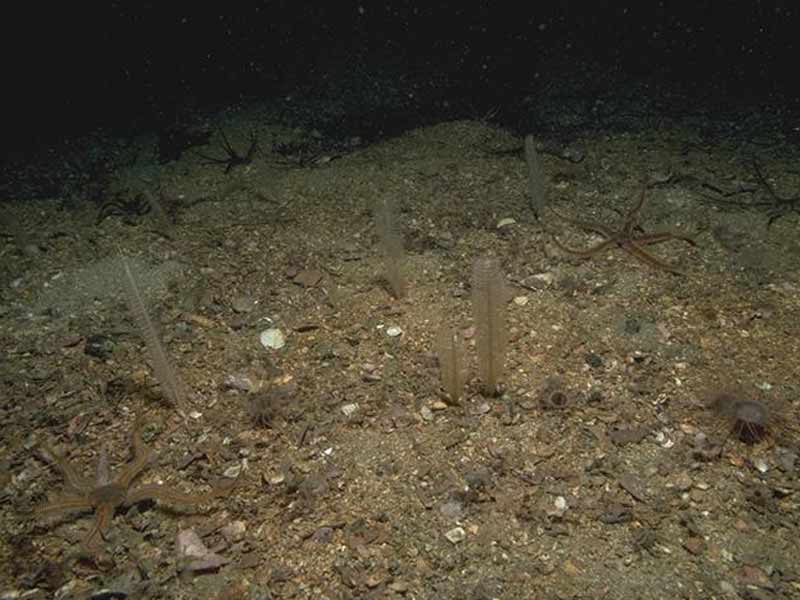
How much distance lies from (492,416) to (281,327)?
177 cm

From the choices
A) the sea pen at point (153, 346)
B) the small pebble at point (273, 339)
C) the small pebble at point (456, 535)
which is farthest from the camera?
the small pebble at point (273, 339)

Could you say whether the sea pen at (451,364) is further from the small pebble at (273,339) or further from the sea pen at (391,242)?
the small pebble at (273,339)

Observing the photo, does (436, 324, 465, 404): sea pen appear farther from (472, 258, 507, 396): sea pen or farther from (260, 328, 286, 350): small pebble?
(260, 328, 286, 350): small pebble

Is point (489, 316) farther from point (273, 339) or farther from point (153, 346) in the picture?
point (153, 346)

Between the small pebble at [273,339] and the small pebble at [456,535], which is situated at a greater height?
the small pebble at [273,339]

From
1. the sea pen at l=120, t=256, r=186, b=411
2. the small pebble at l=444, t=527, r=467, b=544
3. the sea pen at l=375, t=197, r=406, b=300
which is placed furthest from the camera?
the sea pen at l=375, t=197, r=406, b=300

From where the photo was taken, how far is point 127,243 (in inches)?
211

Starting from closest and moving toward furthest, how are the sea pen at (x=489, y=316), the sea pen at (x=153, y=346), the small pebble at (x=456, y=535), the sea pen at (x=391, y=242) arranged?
the small pebble at (x=456, y=535) → the sea pen at (x=489, y=316) → the sea pen at (x=153, y=346) → the sea pen at (x=391, y=242)

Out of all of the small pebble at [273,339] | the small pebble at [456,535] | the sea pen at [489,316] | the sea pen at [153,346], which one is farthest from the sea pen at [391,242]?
the small pebble at [456,535]

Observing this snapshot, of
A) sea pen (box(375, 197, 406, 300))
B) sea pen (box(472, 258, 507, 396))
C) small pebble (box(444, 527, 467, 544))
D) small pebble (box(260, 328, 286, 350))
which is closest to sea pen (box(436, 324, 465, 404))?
sea pen (box(472, 258, 507, 396))

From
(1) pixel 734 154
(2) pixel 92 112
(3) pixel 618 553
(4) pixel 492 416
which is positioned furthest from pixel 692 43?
(2) pixel 92 112

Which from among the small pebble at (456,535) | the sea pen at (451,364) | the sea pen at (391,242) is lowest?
the small pebble at (456,535)

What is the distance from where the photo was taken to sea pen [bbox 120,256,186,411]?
3537mm

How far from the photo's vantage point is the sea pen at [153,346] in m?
3.54
